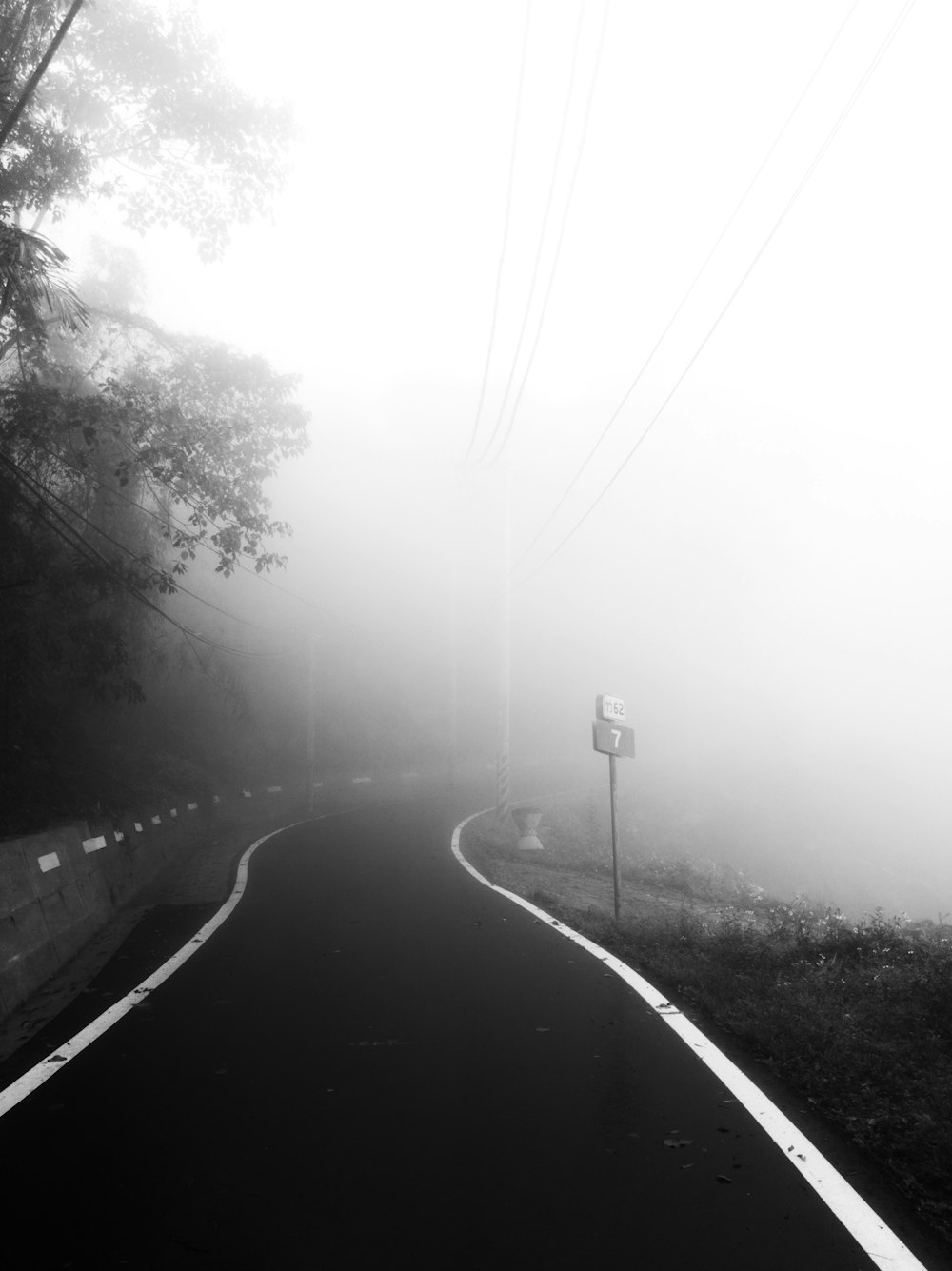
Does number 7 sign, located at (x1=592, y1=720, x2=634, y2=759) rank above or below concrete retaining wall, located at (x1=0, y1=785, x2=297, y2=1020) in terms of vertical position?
above

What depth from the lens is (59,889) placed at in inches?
341

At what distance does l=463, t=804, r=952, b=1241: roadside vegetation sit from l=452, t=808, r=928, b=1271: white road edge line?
0.73 ft

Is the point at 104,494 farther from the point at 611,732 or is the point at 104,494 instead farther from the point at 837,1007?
the point at 837,1007

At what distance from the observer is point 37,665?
12992 millimetres

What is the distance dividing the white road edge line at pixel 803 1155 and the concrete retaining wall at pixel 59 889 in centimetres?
498

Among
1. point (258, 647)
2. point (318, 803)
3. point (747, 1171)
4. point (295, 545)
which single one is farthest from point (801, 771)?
point (747, 1171)

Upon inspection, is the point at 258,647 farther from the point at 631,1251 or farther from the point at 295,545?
the point at 631,1251

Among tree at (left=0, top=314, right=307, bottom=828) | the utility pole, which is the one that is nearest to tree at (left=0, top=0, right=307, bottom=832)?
tree at (left=0, top=314, right=307, bottom=828)

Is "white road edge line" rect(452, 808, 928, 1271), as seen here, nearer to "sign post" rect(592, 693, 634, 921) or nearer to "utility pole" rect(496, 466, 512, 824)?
"sign post" rect(592, 693, 634, 921)

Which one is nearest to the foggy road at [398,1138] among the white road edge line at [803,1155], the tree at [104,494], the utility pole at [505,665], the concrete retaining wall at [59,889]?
the white road edge line at [803,1155]

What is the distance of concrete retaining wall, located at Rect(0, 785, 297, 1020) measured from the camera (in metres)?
7.03

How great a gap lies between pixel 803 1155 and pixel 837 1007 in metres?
2.47

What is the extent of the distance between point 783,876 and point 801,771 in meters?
15.1

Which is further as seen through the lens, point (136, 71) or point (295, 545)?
point (295, 545)
